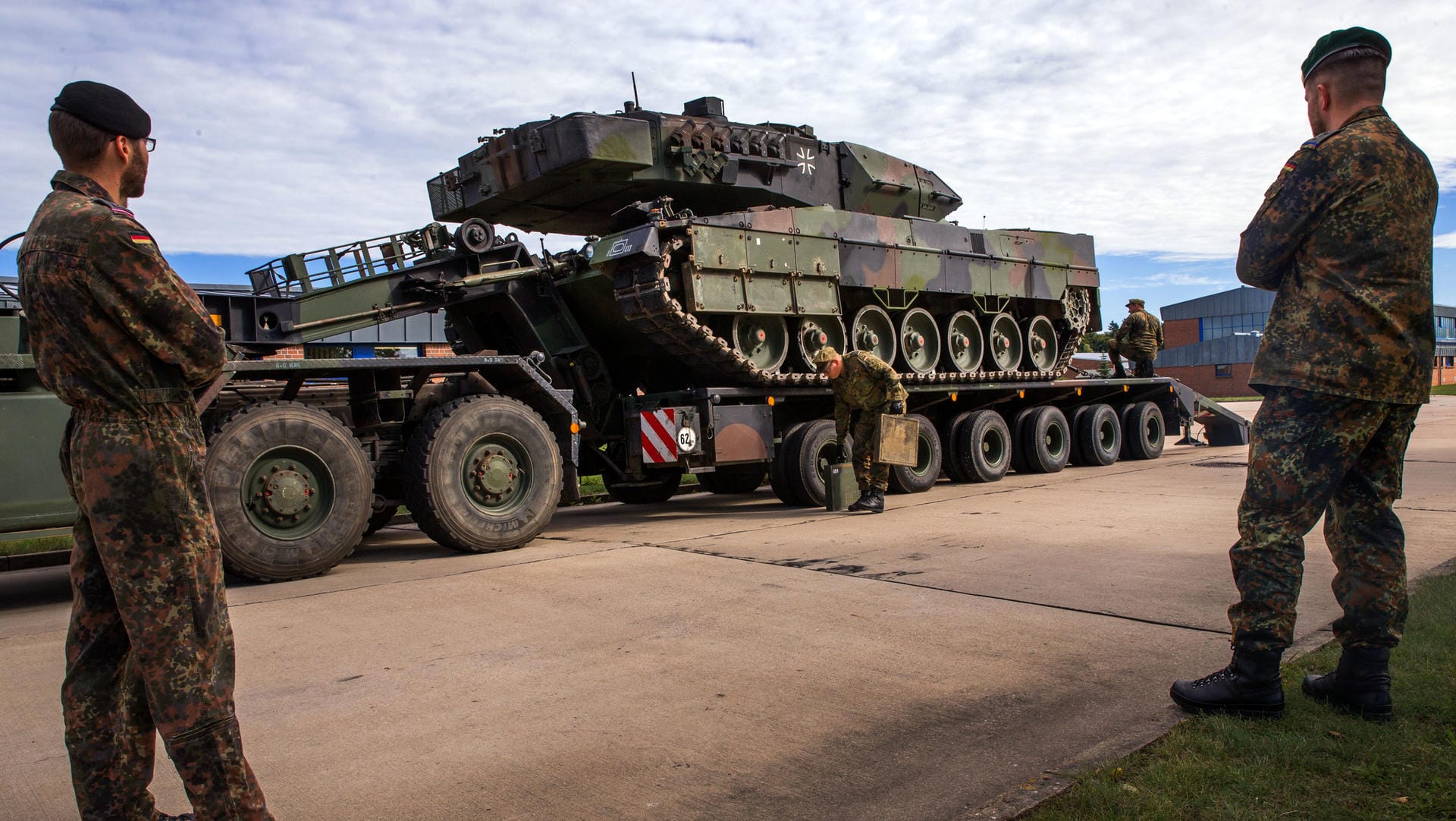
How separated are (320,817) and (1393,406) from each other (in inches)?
138

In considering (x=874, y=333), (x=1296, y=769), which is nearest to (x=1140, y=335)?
(x=874, y=333)

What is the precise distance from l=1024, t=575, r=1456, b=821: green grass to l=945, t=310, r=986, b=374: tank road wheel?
9.38 m

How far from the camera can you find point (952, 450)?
12.7 metres

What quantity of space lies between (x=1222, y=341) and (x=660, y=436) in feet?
197

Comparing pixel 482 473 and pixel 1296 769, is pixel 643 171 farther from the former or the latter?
pixel 1296 769

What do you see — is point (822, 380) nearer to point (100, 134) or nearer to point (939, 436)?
point (939, 436)

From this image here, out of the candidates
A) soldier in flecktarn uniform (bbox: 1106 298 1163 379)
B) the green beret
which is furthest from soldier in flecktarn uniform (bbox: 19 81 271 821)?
soldier in flecktarn uniform (bbox: 1106 298 1163 379)

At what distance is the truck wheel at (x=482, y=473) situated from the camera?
7.61 meters

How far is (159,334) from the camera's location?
8.32 ft

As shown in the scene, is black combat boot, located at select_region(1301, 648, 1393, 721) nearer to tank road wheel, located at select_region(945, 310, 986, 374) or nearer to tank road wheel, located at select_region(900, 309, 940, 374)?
tank road wheel, located at select_region(900, 309, 940, 374)

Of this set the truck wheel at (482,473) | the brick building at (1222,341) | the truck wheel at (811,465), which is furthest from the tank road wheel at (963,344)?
the brick building at (1222,341)

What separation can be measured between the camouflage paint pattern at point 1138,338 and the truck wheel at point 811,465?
7.47m

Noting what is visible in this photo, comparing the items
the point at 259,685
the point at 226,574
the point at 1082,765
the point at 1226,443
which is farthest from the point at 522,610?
the point at 1226,443

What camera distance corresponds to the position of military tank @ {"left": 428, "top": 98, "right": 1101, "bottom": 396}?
32.8 feet
